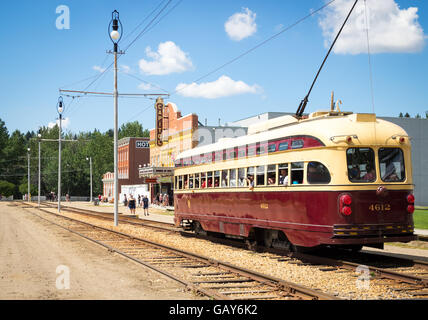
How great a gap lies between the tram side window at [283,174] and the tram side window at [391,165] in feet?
7.46

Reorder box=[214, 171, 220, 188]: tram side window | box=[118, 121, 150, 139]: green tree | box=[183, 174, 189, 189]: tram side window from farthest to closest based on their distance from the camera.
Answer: box=[118, 121, 150, 139]: green tree → box=[183, 174, 189, 189]: tram side window → box=[214, 171, 220, 188]: tram side window

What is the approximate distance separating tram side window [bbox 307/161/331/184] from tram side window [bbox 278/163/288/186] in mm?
857

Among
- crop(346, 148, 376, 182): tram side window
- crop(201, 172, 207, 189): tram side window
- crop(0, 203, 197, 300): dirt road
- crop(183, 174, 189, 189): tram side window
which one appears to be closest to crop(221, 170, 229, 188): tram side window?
crop(201, 172, 207, 189): tram side window

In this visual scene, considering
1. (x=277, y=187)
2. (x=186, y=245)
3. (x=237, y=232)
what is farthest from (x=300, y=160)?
(x=186, y=245)

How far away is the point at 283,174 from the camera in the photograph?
1305 centimetres

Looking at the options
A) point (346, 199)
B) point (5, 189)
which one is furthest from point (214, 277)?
point (5, 189)

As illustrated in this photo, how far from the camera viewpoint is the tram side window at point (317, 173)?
1177 cm

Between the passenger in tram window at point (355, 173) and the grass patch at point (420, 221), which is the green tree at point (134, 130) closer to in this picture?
the grass patch at point (420, 221)

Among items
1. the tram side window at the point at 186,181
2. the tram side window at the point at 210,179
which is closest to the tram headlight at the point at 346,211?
the tram side window at the point at 210,179

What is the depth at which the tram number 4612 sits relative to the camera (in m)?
11.6

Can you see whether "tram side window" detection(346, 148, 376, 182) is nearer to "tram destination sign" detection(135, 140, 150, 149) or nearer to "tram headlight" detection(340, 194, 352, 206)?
"tram headlight" detection(340, 194, 352, 206)

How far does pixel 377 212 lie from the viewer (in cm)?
1169

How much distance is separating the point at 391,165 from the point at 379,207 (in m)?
1.12
